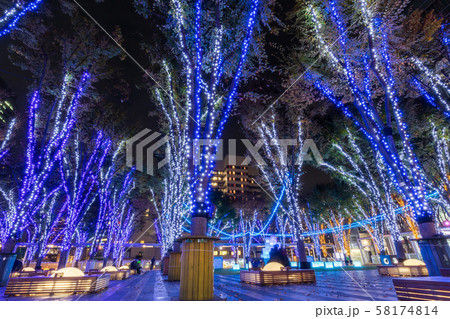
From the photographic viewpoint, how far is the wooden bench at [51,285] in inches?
248

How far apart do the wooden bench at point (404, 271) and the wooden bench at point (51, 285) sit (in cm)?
1462

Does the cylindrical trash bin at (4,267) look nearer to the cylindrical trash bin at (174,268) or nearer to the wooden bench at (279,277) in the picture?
the cylindrical trash bin at (174,268)

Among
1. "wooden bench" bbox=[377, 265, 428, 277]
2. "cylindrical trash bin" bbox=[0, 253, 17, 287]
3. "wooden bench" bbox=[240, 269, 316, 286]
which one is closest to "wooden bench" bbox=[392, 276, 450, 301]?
"wooden bench" bbox=[240, 269, 316, 286]

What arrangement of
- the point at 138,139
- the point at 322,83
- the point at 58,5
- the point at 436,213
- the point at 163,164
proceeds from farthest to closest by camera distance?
1. the point at 436,213
2. the point at 163,164
3. the point at 138,139
4. the point at 322,83
5. the point at 58,5

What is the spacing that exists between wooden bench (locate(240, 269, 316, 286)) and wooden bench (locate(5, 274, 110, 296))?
583 cm

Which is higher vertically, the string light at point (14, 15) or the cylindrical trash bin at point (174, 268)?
the string light at point (14, 15)

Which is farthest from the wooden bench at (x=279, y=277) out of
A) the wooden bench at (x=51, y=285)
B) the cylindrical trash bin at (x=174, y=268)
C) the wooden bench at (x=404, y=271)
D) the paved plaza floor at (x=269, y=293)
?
the wooden bench at (x=404, y=271)

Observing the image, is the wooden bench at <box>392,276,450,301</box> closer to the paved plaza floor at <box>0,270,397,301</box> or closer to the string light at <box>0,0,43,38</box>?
the paved plaza floor at <box>0,270,397,301</box>

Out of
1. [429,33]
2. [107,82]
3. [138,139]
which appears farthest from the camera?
[138,139]

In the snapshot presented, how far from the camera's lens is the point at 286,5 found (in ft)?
→ 32.7
